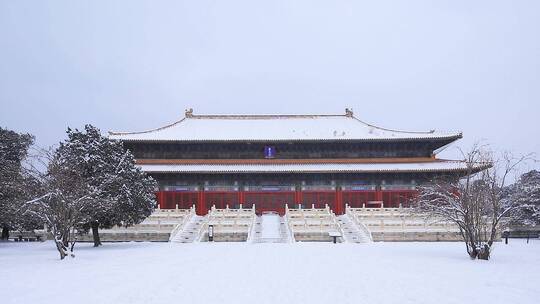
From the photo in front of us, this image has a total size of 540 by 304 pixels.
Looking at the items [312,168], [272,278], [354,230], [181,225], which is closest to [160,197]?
[181,225]

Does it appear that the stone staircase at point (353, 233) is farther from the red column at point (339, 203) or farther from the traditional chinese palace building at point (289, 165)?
the red column at point (339, 203)

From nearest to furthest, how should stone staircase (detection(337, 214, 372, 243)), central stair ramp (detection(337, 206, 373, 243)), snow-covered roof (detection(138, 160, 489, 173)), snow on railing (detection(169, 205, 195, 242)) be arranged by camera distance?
stone staircase (detection(337, 214, 372, 243)) < central stair ramp (detection(337, 206, 373, 243)) < snow on railing (detection(169, 205, 195, 242)) < snow-covered roof (detection(138, 160, 489, 173))

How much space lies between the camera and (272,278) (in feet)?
45.5

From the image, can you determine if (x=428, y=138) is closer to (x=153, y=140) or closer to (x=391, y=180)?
(x=391, y=180)

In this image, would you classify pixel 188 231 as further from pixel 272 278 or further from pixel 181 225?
pixel 272 278

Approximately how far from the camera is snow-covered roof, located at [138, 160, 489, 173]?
134 ft

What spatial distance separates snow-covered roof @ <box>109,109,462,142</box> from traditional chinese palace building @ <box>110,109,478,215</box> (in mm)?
94

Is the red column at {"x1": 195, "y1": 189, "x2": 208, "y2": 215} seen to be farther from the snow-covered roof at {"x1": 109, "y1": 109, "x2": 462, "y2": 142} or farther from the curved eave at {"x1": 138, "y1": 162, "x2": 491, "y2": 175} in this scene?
the snow-covered roof at {"x1": 109, "y1": 109, "x2": 462, "y2": 142}

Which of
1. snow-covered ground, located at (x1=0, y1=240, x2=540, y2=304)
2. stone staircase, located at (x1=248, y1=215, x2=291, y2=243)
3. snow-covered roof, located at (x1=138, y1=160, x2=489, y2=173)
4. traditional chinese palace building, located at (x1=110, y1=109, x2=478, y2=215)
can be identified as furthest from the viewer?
traditional chinese palace building, located at (x1=110, y1=109, x2=478, y2=215)

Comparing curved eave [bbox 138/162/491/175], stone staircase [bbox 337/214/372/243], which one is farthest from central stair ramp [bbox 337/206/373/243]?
curved eave [bbox 138/162/491/175]

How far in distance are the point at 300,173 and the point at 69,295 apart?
31.5 m

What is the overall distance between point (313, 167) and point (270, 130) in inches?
293

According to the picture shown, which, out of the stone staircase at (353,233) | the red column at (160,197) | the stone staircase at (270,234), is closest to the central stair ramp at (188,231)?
the stone staircase at (270,234)

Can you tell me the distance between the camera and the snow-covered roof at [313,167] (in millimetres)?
40822
